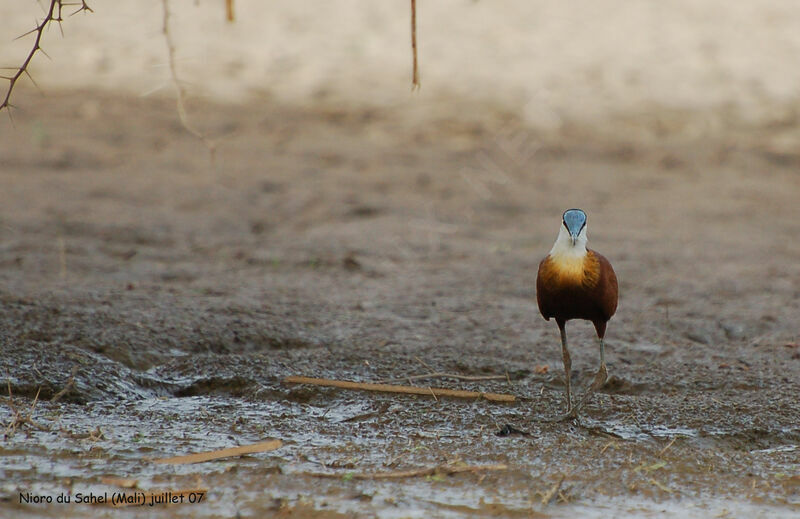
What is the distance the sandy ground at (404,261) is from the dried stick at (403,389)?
62 millimetres

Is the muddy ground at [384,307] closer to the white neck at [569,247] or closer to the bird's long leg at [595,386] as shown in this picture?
the bird's long leg at [595,386]

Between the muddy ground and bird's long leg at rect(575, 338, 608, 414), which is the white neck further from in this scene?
the muddy ground

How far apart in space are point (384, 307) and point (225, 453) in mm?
2120

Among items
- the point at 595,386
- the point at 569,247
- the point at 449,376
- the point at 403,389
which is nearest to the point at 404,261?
the point at 449,376

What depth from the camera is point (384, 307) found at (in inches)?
217

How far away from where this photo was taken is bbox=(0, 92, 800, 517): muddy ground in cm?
341

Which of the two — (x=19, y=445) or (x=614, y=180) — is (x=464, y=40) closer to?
(x=614, y=180)

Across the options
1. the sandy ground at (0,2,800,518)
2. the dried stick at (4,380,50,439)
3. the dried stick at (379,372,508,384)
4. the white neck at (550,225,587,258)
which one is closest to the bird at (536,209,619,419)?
the white neck at (550,225,587,258)

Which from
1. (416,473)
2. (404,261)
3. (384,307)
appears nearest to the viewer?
(416,473)

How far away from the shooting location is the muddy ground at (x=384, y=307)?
134 inches

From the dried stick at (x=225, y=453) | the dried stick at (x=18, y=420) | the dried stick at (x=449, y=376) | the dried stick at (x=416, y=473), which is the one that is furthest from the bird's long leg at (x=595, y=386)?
the dried stick at (x=18, y=420)

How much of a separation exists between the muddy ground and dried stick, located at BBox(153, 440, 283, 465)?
0.19 feet

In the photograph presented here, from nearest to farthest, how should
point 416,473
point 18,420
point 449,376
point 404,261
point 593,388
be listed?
point 416,473 < point 18,420 < point 593,388 < point 449,376 < point 404,261

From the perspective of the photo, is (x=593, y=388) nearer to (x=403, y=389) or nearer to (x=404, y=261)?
(x=403, y=389)
